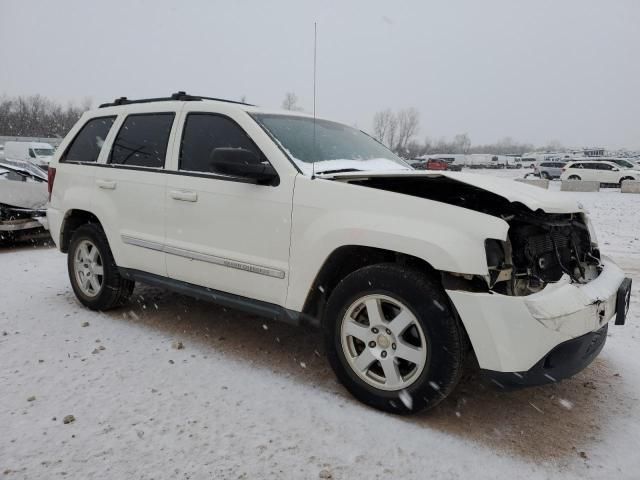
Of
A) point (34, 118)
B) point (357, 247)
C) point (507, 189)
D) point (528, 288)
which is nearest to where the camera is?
point (528, 288)

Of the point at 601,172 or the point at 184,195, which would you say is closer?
the point at 184,195

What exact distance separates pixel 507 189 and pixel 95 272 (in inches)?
141

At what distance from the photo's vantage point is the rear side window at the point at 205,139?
355cm

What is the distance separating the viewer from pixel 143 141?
164 inches

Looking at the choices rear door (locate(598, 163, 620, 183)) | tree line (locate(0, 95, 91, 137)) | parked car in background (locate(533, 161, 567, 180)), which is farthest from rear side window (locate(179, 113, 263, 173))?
tree line (locate(0, 95, 91, 137))

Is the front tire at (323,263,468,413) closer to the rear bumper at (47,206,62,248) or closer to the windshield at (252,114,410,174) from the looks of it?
the windshield at (252,114,410,174)

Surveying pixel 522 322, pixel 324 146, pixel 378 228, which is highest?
pixel 324 146

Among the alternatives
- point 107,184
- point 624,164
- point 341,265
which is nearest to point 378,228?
point 341,265

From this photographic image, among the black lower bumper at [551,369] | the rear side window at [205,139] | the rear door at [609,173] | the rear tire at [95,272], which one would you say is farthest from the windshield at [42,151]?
the rear door at [609,173]

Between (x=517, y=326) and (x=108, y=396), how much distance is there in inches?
93.6

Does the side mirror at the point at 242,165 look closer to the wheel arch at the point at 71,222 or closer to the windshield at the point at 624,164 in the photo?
the wheel arch at the point at 71,222

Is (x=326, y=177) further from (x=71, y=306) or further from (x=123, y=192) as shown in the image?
(x=71, y=306)

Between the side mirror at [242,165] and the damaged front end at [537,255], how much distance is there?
4.65ft

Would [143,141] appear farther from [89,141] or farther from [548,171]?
[548,171]
